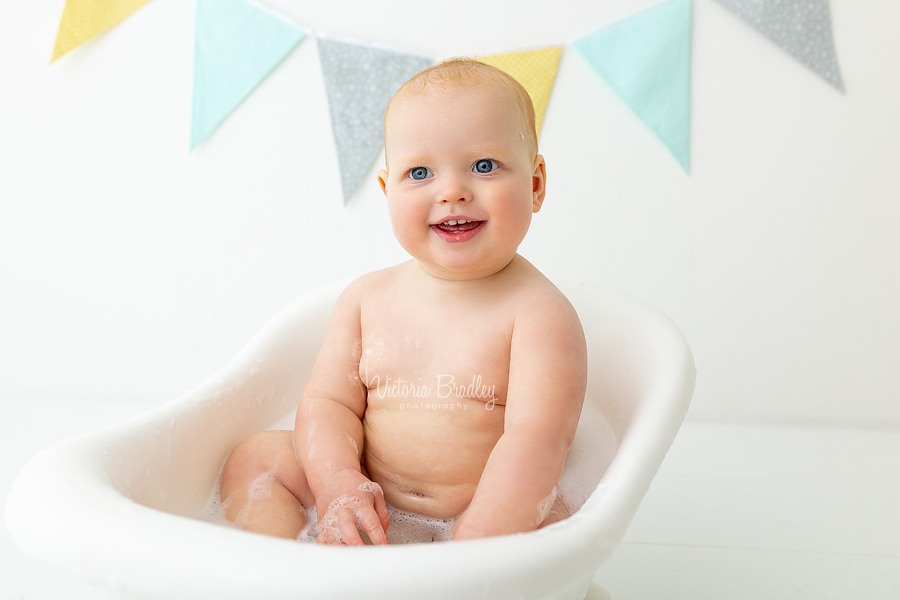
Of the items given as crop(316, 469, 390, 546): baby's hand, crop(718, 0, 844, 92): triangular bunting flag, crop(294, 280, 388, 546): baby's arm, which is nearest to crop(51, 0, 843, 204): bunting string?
crop(718, 0, 844, 92): triangular bunting flag

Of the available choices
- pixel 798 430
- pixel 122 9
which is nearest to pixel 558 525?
pixel 798 430

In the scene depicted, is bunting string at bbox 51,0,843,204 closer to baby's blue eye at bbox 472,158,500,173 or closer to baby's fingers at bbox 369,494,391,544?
baby's blue eye at bbox 472,158,500,173

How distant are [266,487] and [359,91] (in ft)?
3.57

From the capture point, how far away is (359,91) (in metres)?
1.74

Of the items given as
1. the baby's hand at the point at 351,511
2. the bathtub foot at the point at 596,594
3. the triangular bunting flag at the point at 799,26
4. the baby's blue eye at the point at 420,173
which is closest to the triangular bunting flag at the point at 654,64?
the triangular bunting flag at the point at 799,26

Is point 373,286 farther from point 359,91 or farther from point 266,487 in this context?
point 359,91

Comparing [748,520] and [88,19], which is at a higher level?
[88,19]

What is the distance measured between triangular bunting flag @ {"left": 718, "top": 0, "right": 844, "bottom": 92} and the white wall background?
0.03 m

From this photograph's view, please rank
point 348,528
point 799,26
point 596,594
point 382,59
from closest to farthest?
point 348,528 < point 596,594 < point 799,26 < point 382,59

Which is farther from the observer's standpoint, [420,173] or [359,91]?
[359,91]

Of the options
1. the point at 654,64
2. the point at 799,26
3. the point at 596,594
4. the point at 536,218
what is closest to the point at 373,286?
the point at 596,594

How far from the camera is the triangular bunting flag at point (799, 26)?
1.60 m

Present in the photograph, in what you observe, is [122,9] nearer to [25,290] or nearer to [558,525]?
[25,290]

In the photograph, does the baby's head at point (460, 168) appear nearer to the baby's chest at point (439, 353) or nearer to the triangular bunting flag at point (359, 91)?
the baby's chest at point (439, 353)
